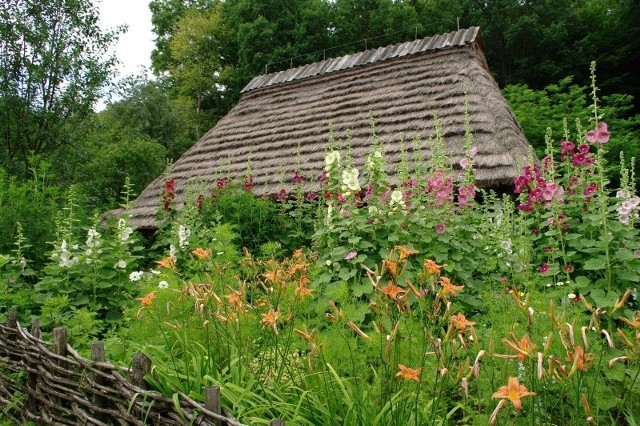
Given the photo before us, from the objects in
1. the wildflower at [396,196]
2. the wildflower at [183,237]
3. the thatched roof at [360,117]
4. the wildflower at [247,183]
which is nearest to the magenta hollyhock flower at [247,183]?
the wildflower at [247,183]

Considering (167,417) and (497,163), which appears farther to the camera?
(497,163)

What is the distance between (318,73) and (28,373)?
9.02 m

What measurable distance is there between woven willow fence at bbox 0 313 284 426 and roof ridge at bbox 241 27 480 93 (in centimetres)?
827

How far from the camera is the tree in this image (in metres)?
6.74

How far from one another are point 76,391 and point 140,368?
623 mm

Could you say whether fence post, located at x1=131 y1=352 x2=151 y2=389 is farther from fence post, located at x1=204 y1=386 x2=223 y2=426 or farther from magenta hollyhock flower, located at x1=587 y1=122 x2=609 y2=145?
magenta hollyhock flower, located at x1=587 y1=122 x2=609 y2=145

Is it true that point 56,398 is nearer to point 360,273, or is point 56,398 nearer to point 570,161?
point 360,273

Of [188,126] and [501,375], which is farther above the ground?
[188,126]

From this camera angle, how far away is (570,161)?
321cm

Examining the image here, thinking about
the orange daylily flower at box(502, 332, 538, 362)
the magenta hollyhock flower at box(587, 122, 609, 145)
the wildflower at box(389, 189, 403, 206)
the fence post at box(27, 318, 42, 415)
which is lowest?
the fence post at box(27, 318, 42, 415)

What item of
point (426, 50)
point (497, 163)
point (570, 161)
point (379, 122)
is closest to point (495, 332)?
point (570, 161)

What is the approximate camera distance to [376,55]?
10.1m

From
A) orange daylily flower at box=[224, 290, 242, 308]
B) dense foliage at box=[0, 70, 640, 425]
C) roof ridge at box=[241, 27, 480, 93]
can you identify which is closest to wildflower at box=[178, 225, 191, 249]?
dense foliage at box=[0, 70, 640, 425]

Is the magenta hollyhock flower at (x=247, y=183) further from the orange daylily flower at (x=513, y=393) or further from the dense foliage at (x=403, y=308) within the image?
the orange daylily flower at (x=513, y=393)
